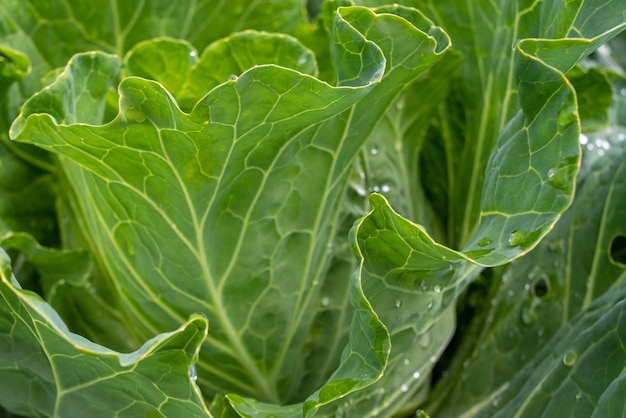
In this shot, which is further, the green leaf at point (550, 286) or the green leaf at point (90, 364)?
the green leaf at point (550, 286)

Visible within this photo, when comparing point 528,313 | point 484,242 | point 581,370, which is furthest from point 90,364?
point 528,313

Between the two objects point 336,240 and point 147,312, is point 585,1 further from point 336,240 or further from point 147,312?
point 147,312

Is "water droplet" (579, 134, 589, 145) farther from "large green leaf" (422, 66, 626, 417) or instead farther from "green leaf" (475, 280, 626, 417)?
"green leaf" (475, 280, 626, 417)

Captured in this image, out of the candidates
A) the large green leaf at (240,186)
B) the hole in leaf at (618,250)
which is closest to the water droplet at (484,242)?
the large green leaf at (240,186)

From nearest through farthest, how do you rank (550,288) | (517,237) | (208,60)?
1. (517,237)
2. (208,60)
3. (550,288)

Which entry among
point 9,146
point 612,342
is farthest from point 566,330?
point 9,146

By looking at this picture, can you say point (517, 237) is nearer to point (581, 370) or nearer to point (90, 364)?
point (581, 370)

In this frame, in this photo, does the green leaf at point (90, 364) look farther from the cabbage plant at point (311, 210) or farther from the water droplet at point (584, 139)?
the water droplet at point (584, 139)
